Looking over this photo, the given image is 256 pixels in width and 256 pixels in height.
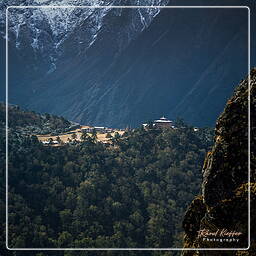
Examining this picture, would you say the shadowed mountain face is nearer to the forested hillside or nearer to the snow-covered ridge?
the snow-covered ridge

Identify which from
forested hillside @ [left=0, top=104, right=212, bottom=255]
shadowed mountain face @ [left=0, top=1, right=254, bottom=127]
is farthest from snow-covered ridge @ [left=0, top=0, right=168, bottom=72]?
forested hillside @ [left=0, top=104, right=212, bottom=255]

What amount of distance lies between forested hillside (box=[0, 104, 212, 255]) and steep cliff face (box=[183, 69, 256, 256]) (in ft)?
23.3

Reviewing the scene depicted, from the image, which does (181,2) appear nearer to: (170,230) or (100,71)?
(100,71)

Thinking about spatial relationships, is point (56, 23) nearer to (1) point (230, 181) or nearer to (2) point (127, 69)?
(2) point (127, 69)

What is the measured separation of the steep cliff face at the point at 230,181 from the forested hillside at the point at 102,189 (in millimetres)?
7094

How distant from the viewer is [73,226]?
47.5 ft

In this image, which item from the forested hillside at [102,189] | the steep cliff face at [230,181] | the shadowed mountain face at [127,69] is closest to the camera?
the steep cliff face at [230,181]

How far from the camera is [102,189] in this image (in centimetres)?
1781

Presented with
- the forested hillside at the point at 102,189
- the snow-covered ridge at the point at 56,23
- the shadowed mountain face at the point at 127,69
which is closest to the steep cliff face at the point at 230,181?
the snow-covered ridge at the point at 56,23

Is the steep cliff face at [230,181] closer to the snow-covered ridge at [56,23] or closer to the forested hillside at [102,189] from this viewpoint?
the snow-covered ridge at [56,23]

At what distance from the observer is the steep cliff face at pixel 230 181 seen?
3631 millimetres

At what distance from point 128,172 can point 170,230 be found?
15.7ft

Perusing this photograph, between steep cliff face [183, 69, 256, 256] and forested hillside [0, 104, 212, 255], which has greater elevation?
forested hillside [0, 104, 212, 255]

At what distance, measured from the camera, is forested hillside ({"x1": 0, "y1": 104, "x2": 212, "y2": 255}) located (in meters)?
13.4
